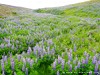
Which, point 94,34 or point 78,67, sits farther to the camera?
point 94,34

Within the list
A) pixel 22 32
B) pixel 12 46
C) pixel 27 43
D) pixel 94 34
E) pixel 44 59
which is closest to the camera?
pixel 44 59

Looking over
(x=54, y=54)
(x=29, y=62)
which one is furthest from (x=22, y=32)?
(x=29, y=62)

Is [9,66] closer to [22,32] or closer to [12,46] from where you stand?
[12,46]

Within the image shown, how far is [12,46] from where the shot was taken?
759cm

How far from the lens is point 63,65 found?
5.16m

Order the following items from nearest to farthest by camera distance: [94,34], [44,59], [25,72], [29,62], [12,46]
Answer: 1. [25,72]
2. [29,62]
3. [44,59]
4. [12,46]
5. [94,34]

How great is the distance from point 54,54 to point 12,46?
184 centimetres

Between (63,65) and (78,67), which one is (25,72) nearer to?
(63,65)

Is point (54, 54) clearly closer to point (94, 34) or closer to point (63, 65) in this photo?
point (63, 65)

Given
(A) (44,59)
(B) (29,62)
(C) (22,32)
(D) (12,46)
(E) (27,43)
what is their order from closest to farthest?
1. (B) (29,62)
2. (A) (44,59)
3. (D) (12,46)
4. (E) (27,43)
5. (C) (22,32)

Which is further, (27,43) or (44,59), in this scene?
(27,43)

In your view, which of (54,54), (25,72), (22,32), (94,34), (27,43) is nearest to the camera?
(25,72)

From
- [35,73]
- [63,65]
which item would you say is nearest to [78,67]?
[63,65]

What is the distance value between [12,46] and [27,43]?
1287mm
